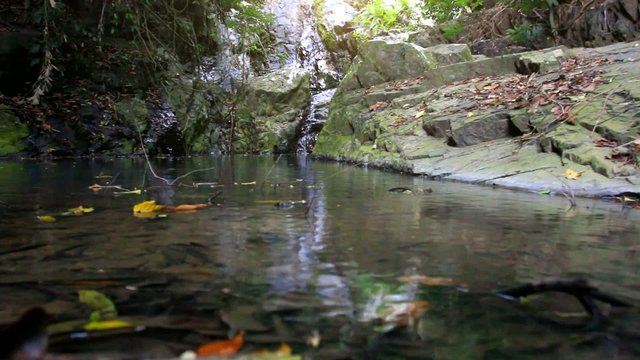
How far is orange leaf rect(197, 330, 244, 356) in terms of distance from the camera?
1.00 meters

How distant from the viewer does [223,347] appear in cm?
104

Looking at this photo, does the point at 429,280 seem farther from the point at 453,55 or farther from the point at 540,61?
the point at 453,55

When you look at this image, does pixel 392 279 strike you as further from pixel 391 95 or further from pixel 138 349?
pixel 391 95

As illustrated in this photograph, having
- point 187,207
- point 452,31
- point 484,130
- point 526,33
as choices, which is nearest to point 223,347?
point 187,207

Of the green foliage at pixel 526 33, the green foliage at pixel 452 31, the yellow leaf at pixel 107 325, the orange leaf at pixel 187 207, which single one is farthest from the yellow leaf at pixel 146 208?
the green foliage at pixel 452 31

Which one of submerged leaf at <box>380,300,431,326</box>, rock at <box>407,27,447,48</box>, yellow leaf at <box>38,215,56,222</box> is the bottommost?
submerged leaf at <box>380,300,431,326</box>

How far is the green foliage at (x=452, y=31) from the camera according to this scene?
612 inches

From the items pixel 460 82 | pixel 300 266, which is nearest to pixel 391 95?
pixel 460 82

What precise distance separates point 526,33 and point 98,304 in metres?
13.4

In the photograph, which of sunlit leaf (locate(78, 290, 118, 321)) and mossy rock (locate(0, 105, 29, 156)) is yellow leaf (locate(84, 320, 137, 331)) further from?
mossy rock (locate(0, 105, 29, 156))

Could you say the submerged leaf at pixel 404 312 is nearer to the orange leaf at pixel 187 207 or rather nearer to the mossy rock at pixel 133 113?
the orange leaf at pixel 187 207

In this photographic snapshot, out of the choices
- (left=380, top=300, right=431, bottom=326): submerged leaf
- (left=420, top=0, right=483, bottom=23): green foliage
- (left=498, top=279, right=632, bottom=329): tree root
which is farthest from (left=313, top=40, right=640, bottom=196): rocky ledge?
(left=420, top=0, right=483, bottom=23): green foliage

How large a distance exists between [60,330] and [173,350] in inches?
11.3

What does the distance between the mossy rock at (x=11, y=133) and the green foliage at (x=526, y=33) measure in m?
11.4
